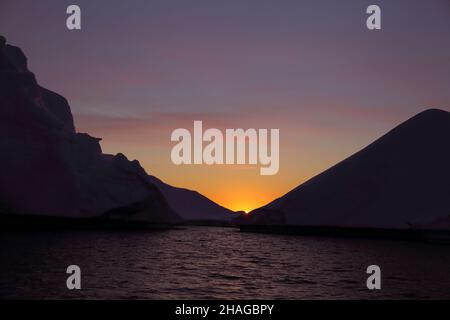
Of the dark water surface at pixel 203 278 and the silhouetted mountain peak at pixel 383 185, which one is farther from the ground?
the silhouetted mountain peak at pixel 383 185

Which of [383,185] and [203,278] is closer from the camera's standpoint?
[203,278]

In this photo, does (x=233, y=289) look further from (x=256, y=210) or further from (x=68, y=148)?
(x=256, y=210)

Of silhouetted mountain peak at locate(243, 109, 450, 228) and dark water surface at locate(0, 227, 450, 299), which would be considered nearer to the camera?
dark water surface at locate(0, 227, 450, 299)

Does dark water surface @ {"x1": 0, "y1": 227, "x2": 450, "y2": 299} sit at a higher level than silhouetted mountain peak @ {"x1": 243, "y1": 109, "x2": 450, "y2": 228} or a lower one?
lower

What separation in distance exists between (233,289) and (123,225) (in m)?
75.3

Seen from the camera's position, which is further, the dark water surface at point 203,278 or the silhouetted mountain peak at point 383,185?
the silhouetted mountain peak at point 383,185

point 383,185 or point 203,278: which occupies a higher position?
point 383,185

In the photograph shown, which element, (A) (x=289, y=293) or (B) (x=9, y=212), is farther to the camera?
(B) (x=9, y=212)

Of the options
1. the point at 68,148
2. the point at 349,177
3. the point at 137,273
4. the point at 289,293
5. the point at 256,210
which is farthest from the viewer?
the point at 256,210

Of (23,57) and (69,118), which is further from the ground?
(23,57)

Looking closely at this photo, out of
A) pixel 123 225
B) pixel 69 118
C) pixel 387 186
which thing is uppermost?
pixel 69 118

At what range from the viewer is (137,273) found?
28516 millimetres
